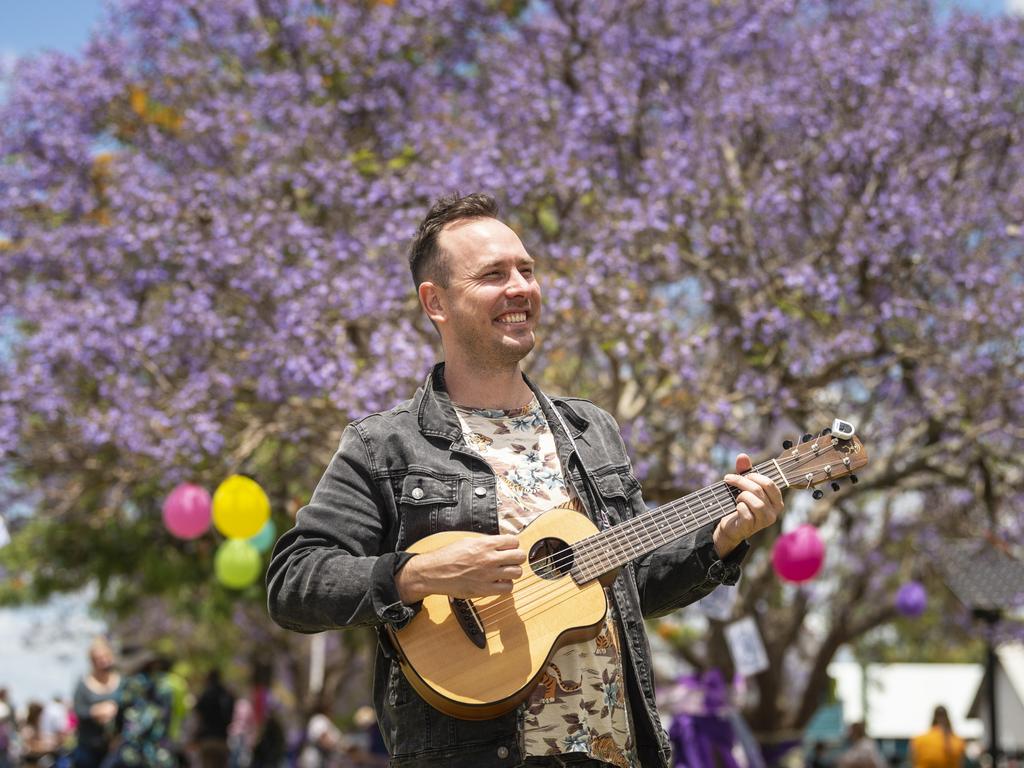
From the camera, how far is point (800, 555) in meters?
9.36

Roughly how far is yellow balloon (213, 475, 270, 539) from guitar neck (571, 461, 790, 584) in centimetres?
650

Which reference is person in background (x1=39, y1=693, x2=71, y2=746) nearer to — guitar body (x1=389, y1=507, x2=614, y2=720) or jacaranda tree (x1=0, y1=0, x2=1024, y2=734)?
jacaranda tree (x1=0, y1=0, x2=1024, y2=734)

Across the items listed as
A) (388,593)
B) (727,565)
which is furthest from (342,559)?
(727,565)

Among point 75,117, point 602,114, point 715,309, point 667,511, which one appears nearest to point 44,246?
point 75,117

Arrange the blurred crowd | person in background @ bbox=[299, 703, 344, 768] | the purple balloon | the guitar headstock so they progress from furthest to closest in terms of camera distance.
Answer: person in background @ bbox=[299, 703, 344, 768]
the purple balloon
the blurred crowd
the guitar headstock

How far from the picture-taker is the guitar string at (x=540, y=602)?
2707mm

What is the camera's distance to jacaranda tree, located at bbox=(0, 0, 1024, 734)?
9.62 meters

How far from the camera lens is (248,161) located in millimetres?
11156

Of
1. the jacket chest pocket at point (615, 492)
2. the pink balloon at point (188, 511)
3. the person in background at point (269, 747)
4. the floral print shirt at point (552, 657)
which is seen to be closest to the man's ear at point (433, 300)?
the floral print shirt at point (552, 657)

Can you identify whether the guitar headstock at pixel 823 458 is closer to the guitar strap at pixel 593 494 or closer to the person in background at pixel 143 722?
the guitar strap at pixel 593 494

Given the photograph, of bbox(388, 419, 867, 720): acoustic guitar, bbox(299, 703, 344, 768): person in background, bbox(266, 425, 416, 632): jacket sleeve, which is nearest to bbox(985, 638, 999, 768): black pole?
bbox(388, 419, 867, 720): acoustic guitar

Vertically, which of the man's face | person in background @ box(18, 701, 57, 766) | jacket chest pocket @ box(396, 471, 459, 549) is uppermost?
the man's face

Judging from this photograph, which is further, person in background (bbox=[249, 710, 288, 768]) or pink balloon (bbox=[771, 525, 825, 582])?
person in background (bbox=[249, 710, 288, 768])

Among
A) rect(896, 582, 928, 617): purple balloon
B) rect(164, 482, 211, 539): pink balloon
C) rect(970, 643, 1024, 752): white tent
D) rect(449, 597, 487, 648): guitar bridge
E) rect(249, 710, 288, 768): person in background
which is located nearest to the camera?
rect(449, 597, 487, 648): guitar bridge
